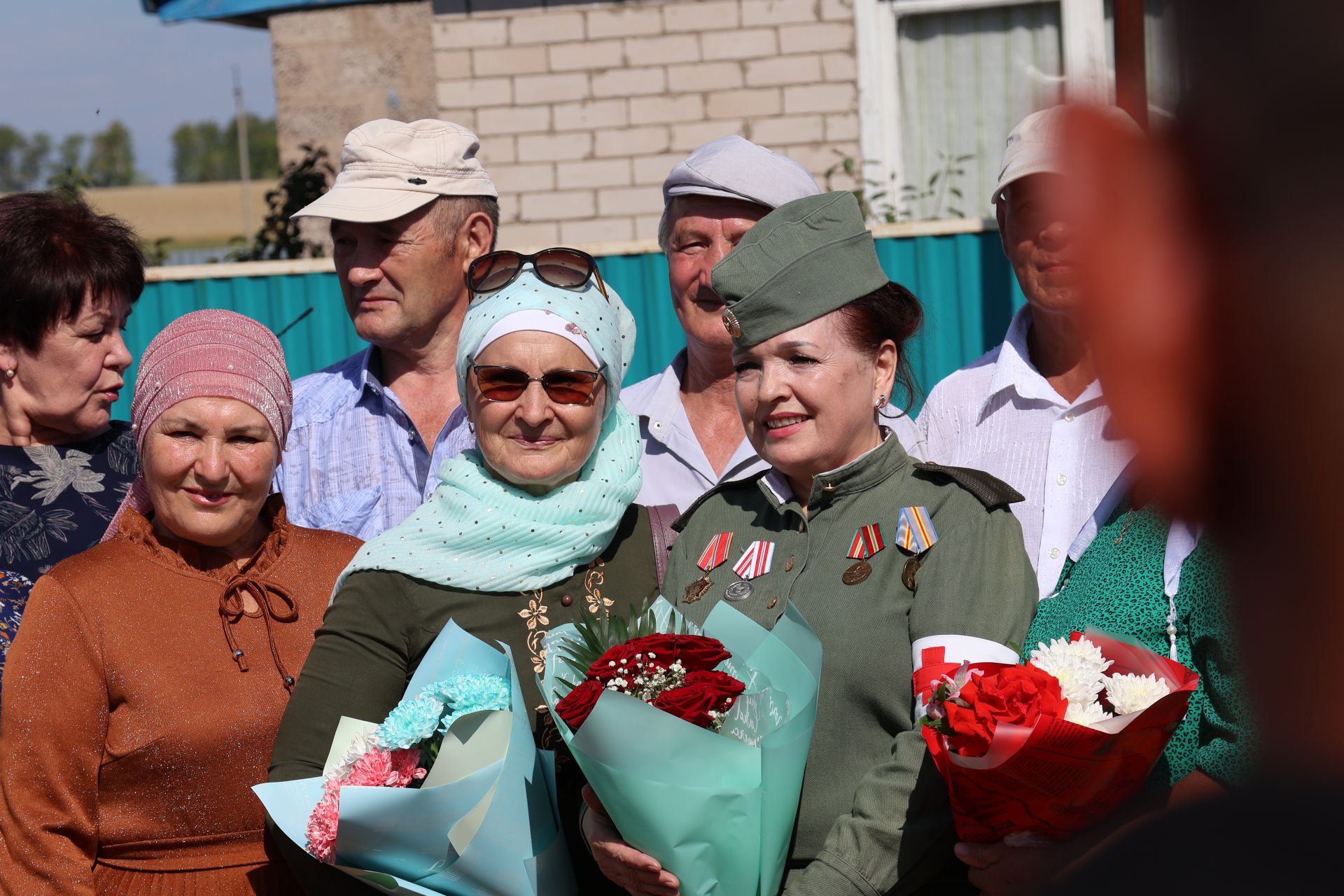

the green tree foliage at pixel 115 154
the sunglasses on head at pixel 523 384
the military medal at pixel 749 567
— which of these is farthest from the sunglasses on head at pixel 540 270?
the green tree foliage at pixel 115 154

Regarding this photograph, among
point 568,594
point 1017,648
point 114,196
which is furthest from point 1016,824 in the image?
point 114,196

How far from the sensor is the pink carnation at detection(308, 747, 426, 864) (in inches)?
96.4

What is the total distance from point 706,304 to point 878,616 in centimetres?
174

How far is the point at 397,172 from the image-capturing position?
423 centimetres

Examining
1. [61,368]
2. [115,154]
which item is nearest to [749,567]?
[61,368]

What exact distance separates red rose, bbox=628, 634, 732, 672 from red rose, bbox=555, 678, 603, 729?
108mm

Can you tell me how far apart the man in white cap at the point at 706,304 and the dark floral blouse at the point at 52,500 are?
1.54 m

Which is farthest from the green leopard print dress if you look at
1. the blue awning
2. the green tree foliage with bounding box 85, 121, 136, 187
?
the green tree foliage with bounding box 85, 121, 136, 187

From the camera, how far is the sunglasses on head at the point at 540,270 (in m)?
3.28

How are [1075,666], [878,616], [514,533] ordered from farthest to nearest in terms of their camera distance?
[514,533] → [878,616] → [1075,666]

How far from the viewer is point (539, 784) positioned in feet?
8.41

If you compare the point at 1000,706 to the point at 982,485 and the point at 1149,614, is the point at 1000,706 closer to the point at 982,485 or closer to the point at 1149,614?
the point at 1149,614

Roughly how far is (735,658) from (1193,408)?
1938 millimetres

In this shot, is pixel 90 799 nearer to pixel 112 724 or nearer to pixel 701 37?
pixel 112 724
